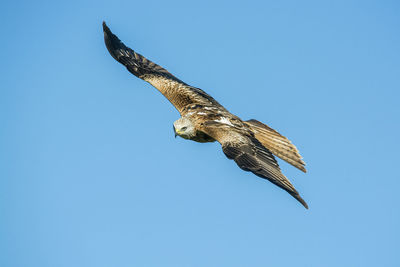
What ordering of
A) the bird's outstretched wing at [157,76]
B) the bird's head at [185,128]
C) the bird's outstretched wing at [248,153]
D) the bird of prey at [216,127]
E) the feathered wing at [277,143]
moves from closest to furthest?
the bird's outstretched wing at [248,153] < the bird of prey at [216,127] < the feathered wing at [277,143] < the bird's head at [185,128] < the bird's outstretched wing at [157,76]

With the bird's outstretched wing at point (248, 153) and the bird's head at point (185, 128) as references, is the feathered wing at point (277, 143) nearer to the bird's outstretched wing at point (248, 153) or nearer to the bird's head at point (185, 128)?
the bird's outstretched wing at point (248, 153)

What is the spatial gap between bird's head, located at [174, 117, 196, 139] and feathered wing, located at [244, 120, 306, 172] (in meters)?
1.51

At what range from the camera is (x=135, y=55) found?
604 inches

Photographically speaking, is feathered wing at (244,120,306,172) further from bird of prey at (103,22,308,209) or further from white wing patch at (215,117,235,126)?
white wing patch at (215,117,235,126)

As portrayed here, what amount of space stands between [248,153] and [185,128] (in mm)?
2094

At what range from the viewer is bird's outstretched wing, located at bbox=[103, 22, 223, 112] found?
528 inches

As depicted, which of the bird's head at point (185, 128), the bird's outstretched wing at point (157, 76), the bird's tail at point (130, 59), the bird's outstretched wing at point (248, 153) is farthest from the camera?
the bird's tail at point (130, 59)

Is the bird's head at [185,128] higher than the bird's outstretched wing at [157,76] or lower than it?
lower

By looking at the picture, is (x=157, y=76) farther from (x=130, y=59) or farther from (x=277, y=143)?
(x=277, y=143)

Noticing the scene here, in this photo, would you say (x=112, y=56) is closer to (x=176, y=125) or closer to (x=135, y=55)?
(x=135, y=55)

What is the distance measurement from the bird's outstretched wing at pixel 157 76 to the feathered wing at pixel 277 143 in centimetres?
117

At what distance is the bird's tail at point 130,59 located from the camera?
14633 millimetres

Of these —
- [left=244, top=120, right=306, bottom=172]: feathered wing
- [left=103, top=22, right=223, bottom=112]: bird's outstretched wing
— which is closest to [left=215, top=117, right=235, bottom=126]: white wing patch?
[left=244, top=120, right=306, bottom=172]: feathered wing

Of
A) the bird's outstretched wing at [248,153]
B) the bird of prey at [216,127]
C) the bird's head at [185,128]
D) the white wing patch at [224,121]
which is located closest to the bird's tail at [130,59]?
the bird of prey at [216,127]
